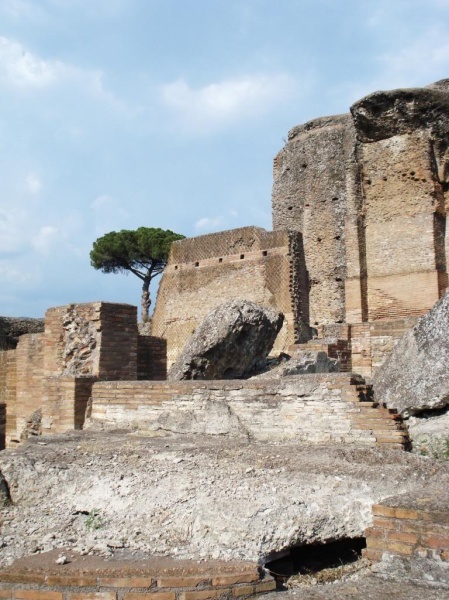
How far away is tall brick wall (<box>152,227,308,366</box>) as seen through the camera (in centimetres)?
1652

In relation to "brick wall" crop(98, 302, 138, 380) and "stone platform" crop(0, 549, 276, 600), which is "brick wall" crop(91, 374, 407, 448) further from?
"stone platform" crop(0, 549, 276, 600)

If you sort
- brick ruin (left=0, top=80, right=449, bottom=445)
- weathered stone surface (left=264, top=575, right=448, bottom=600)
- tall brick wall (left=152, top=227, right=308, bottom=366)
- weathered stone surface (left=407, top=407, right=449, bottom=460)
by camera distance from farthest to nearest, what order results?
tall brick wall (left=152, top=227, right=308, bottom=366)
brick ruin (left=0, top=80, right=449, bottom=445)
weathered stone surface (left=407, top=407, right=449, bottom=460)
weathered stone surface (left=264, top=575, right=448, bottom=600)

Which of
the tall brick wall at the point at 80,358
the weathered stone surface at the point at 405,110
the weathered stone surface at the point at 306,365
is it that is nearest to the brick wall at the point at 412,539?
the tall brick wall at the point at 80,358

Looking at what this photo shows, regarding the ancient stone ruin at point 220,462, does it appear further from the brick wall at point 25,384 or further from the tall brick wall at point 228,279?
the tall brick wall at point 228,279

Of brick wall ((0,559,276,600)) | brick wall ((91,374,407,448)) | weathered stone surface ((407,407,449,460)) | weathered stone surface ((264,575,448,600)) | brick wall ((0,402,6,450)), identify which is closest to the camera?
weathered stone surface ((264,575,448,600))

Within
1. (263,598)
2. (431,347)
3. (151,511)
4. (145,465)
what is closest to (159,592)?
(263,598)

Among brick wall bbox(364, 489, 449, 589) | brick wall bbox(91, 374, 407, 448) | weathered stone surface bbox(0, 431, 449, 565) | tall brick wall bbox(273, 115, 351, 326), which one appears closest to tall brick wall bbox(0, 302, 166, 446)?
brick wall bbox(91, 374, 407, 448)

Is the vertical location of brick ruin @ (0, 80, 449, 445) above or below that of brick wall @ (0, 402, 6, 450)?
above

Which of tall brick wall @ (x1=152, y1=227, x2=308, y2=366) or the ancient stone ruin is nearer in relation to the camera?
the ancient stone ruin

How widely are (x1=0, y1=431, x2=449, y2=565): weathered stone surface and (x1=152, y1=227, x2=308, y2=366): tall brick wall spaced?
11417 millimetres

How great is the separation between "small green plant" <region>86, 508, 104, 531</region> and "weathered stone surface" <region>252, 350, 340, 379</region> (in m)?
4.17

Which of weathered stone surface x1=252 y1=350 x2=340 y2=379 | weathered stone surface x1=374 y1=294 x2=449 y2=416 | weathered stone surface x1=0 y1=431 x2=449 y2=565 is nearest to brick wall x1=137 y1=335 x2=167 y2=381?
weathered stone surface x1=252 y1=350 x2=340 y2=379

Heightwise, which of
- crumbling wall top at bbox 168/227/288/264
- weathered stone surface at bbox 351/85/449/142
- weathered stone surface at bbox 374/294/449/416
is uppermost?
weathered stone surface at bbox 351/85/449/142

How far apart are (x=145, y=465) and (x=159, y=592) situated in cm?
145
